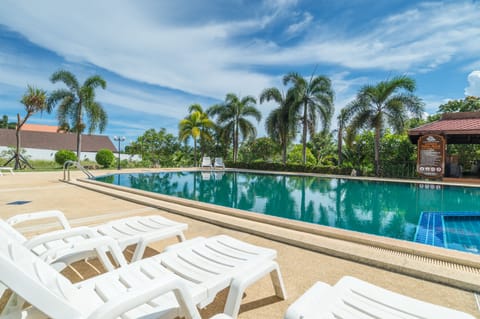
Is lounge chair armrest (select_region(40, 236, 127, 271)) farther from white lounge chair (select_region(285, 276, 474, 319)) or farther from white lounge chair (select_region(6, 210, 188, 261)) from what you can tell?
white lounge chair (select_region(285, 276, 474, 319))

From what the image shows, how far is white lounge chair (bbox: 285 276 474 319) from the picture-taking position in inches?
49.7

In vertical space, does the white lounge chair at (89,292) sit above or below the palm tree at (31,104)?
below

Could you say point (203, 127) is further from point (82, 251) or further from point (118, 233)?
point (82, 251)

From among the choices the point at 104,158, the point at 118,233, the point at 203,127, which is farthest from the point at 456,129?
the point at 104,158

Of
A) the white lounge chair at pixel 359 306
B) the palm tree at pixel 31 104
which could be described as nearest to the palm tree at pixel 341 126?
the white lounge chair at pixel 359 306

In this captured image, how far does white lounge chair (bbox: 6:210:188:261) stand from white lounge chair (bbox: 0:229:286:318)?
32 cm

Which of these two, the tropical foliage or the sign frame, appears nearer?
the sign frame

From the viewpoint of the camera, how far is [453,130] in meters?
13.6

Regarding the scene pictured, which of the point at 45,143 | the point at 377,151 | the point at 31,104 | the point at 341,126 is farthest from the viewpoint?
the point at 45,143

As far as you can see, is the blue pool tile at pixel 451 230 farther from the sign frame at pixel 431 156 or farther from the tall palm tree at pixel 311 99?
the tall palm tree at pixel 311 99

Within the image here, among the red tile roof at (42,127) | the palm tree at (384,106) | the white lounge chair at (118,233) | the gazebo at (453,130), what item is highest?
the red tile roof at (42,127)

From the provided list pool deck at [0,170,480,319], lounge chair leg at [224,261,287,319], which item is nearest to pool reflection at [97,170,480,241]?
pool deck at [0,170,480,319]

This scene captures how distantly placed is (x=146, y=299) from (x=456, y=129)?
1781 centimetres

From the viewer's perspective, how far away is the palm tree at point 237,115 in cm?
2169
